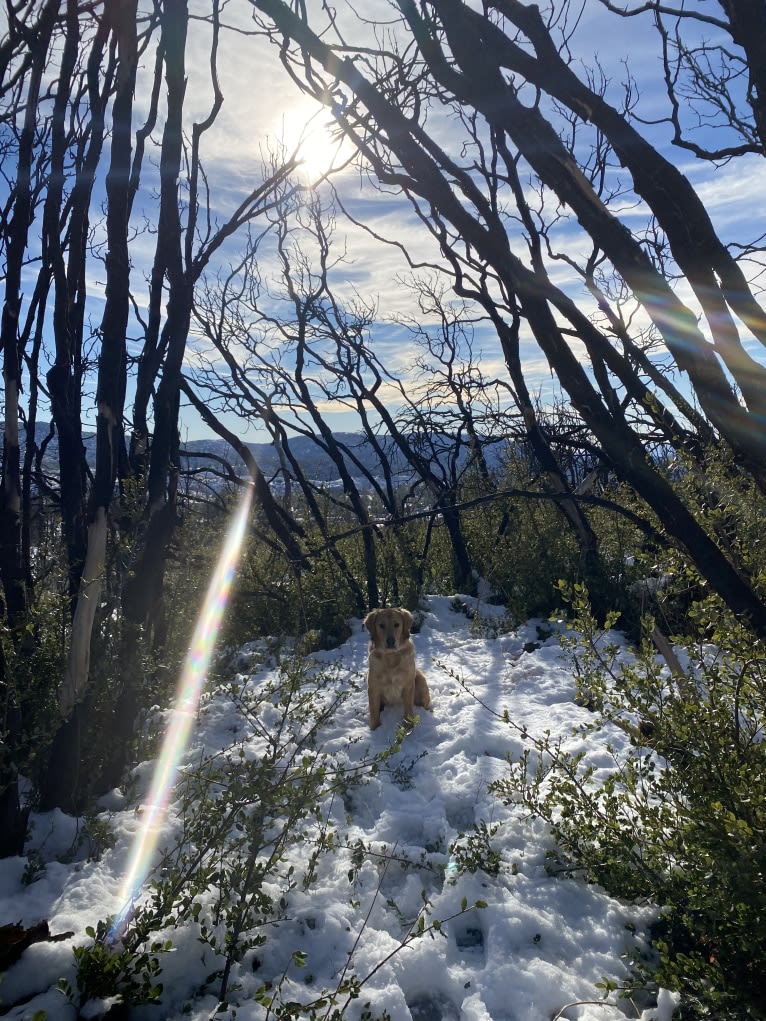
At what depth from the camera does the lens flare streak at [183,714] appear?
239cm

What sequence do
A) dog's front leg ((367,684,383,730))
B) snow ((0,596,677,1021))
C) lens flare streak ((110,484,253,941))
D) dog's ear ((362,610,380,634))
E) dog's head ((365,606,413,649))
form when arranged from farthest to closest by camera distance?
dog's ear ((362,610,380,634)) → dog's head ((365,606,413,649)) → dog's front leg ((367,684,383,730)) → lens flare streak ((110,484,253,941)) → snow ((0,596,677,1021))

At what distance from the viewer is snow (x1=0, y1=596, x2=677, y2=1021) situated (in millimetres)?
1938

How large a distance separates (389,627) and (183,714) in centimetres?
161

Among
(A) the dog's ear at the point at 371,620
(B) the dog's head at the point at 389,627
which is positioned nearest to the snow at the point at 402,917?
(B) the dog's head at the point at 389,627

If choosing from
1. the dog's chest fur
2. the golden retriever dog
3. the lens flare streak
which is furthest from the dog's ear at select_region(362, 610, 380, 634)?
the lens flare streak

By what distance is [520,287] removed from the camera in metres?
1.82

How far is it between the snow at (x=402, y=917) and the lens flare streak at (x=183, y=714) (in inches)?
2.4

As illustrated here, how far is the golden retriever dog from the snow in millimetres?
659

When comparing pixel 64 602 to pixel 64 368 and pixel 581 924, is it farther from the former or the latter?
pixel 581 924

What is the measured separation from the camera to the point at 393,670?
14.3ft

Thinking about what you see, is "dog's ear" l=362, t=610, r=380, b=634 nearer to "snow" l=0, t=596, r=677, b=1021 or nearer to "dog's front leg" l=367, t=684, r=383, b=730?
"dog's front leg" l=367, t=684, r=383, b=730

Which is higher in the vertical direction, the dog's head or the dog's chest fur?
the dog's head

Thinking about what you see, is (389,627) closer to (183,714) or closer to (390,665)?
(390,665)

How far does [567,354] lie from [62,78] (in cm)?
324
